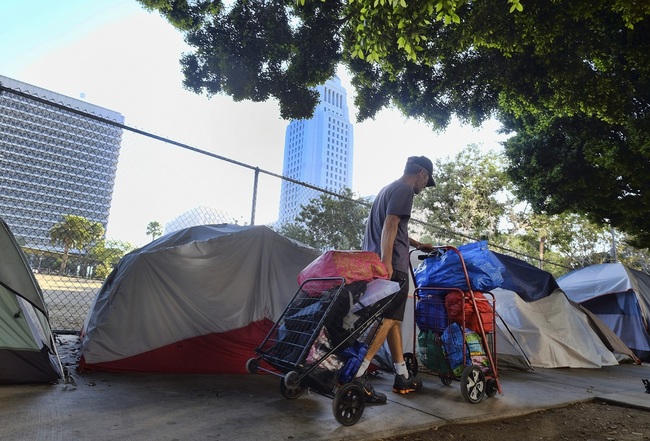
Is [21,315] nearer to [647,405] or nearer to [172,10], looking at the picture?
[647,405]

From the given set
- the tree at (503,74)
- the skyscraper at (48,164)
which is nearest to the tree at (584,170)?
the tree at (503,74)

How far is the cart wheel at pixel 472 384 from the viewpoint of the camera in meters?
2.99

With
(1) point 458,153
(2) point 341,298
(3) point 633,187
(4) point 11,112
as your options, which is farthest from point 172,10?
(1) point 458,153

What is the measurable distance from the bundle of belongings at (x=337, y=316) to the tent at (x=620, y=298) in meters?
8.15

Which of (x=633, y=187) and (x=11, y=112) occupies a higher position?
(x=633, y=187)

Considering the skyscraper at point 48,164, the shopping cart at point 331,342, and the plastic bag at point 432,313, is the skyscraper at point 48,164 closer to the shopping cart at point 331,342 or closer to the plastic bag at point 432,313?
the shopping cart at point 331,342

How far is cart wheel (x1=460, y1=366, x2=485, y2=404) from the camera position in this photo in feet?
9.82

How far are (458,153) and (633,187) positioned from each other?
16040mm

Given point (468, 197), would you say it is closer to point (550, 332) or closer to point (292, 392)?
point (550, 332)

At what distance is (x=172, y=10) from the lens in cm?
977

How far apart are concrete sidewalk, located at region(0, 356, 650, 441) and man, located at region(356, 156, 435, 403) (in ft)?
1.05

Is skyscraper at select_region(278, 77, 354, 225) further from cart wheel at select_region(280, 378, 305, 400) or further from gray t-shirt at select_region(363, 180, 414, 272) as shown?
cart wheel at select_region(280, 378, 305, 400)

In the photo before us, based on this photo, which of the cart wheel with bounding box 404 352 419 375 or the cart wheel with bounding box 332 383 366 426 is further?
the cart wheel with bounding box 404 352 419 375

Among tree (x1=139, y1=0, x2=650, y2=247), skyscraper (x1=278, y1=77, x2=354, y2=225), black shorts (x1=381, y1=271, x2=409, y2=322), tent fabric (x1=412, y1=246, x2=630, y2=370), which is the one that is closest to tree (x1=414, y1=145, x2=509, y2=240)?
skyscraper (x1=278, y1=77, x2=354, y2=225)
